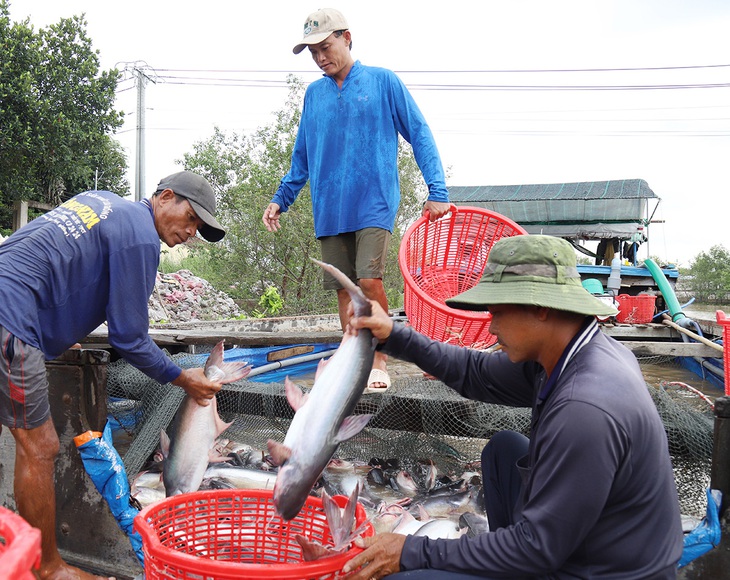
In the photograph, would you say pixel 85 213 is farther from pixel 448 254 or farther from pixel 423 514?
pixel 448 254

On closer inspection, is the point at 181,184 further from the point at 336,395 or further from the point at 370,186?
the point at 336,395

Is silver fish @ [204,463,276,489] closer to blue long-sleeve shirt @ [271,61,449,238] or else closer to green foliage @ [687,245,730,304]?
blue long-sleeve shirt @ [271,61,449,238]

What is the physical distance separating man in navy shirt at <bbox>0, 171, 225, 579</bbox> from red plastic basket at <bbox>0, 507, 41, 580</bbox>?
6.31 feet

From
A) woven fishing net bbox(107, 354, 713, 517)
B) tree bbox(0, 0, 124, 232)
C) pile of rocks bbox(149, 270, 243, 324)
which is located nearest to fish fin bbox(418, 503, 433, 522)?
woven fishing net bbox(107, 354, 713, 517)

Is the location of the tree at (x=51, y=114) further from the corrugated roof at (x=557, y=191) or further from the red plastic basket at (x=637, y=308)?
the red plastic basket at (x=637, y=308)

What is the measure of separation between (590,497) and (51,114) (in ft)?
79.1

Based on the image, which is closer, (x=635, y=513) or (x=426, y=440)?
(x=635, y=513)

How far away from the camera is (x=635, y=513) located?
1.78 metres

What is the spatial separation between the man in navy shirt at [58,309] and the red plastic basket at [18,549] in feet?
6.31

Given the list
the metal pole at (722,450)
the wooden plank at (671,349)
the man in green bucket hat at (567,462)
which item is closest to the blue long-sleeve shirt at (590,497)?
the man in green bucket hat at (567,462)

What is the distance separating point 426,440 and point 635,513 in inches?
104

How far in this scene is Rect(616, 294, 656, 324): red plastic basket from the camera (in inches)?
456

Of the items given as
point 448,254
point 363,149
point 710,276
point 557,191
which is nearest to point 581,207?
point 557,191

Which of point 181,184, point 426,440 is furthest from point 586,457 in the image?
point 426,440
